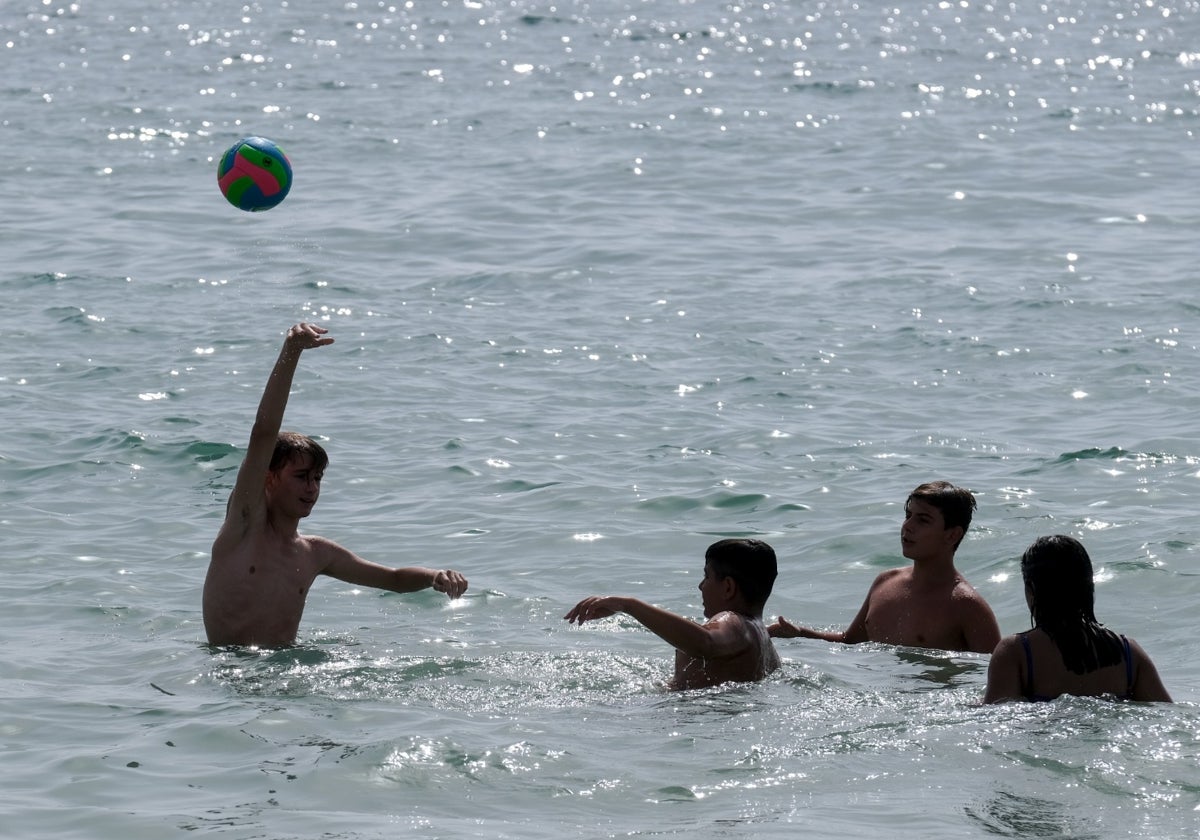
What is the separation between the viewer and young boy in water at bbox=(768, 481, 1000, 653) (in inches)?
356

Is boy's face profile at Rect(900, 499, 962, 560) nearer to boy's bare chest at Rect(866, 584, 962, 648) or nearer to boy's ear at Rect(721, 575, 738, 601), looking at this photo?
boy's bare chest at Rect(866, 584, 962, 648)

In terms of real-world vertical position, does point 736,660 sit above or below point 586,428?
below

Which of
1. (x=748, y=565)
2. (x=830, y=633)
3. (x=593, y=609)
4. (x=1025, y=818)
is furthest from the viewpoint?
(x=830, y=633)

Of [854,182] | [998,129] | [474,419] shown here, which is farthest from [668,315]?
[998,129]

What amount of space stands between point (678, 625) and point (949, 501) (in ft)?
6.54

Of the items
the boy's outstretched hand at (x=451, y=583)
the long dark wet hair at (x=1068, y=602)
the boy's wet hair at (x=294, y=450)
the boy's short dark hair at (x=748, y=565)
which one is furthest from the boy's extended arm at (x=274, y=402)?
the long dark wet hair at (x=1068, y=602)

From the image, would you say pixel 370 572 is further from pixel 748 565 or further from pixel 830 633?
pixel 830 633

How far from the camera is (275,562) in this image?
28.6ft

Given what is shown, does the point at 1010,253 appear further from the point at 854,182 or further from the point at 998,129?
the point at 998,129

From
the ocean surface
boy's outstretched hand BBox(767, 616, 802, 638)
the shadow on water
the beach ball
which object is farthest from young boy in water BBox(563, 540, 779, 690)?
the beach ball

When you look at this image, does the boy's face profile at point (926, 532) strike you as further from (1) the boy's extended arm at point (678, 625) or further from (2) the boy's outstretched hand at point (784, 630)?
(1) the boy's extended arm at point (678, 625)

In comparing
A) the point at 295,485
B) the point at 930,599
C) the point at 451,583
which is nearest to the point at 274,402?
the point at 295,485

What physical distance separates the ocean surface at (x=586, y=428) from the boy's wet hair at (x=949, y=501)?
27.3 inches

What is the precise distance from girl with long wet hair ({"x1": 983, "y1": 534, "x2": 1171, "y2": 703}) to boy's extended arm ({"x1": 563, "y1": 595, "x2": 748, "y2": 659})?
3.77 feet
